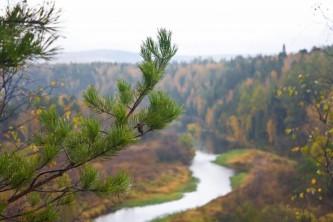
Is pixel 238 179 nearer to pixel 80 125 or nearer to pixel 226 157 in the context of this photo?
pixel 226 157

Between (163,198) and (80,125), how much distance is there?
36.0m

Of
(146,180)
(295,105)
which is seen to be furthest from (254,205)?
(295,105)

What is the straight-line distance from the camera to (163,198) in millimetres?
39188

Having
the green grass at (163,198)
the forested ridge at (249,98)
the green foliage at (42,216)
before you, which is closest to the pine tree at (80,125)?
the green foliage at (42,216)

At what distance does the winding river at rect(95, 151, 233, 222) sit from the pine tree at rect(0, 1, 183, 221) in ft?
87.8

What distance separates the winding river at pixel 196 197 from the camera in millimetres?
32469

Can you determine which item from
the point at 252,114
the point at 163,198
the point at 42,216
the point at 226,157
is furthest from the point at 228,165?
the point at 42,216

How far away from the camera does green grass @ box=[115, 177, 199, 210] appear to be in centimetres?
3681

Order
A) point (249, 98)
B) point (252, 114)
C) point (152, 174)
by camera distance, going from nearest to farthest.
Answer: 1. point (152, 174)
2. point (252, 114)
3. point (249, 98)

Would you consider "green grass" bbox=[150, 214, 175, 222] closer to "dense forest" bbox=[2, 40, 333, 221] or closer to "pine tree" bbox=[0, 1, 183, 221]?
"dense forest" bbox=[2, 40, 333, 221]

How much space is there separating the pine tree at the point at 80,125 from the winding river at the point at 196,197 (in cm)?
2676

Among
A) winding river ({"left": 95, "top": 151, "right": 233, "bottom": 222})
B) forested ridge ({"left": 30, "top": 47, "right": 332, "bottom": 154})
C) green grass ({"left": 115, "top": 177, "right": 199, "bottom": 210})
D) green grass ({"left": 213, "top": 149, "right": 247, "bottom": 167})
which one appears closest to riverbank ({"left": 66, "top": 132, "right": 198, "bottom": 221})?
green grass ({"left": 115, "top": 177, "right": 199, "bottom": 210})

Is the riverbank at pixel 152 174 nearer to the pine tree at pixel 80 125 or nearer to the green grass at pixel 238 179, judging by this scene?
the green grass at pixel 238 179

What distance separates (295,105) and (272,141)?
791cm
